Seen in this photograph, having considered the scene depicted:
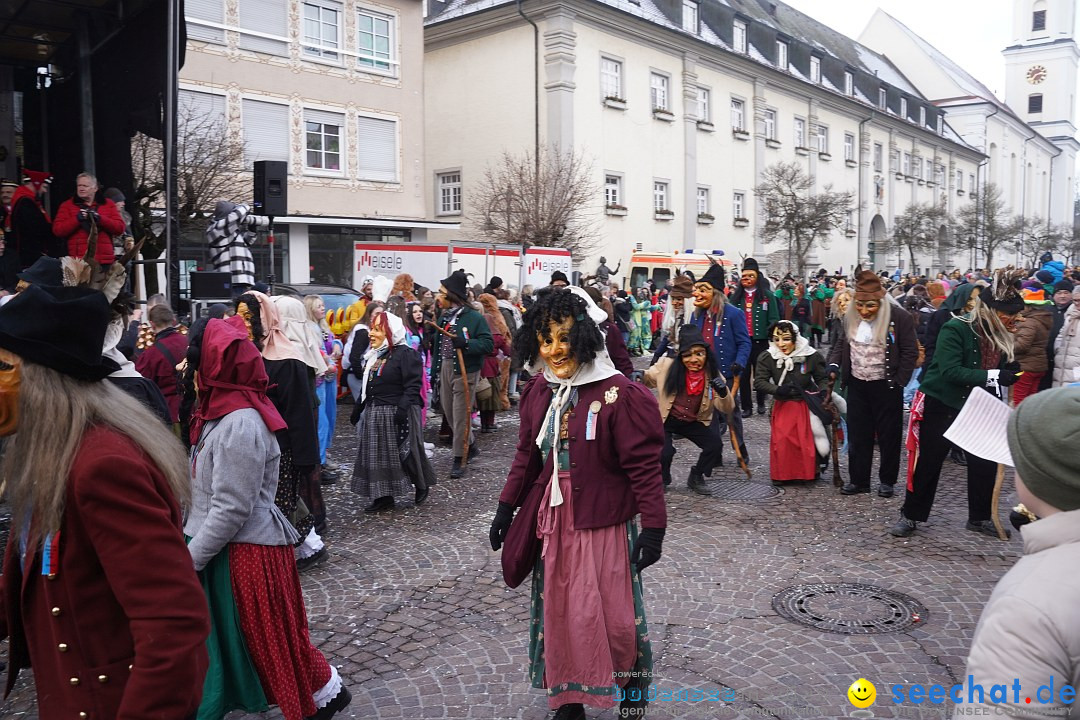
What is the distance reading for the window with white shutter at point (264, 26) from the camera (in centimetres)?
2111

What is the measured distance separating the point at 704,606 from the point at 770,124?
35357 millimetres

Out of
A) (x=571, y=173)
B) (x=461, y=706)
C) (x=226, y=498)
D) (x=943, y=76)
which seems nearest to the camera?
(x=226, y=498)

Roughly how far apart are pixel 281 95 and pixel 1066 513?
22.8 meters

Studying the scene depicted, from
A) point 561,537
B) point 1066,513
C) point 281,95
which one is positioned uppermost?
point 281,95

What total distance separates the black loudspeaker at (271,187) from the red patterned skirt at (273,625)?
8.32 m

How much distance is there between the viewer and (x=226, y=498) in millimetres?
3307

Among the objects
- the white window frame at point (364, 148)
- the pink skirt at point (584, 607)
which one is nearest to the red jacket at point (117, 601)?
the pink skirt at point (584, 607)

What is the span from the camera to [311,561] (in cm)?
579

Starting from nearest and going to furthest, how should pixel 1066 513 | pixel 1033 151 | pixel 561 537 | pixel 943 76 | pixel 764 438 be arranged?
pixel 1066 513, pixel 561 537, pixel 764 438, pixel 943 76, pixel 1033 151

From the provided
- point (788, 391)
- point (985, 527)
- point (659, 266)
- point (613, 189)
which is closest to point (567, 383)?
point (985, 527)

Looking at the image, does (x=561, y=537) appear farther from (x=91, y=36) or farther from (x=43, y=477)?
(x=91, y=36)

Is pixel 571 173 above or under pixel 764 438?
above

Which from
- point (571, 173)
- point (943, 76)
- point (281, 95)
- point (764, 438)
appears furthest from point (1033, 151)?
point (764, 438)

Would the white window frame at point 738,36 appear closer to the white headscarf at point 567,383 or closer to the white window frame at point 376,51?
the white window frame at point 376,51
